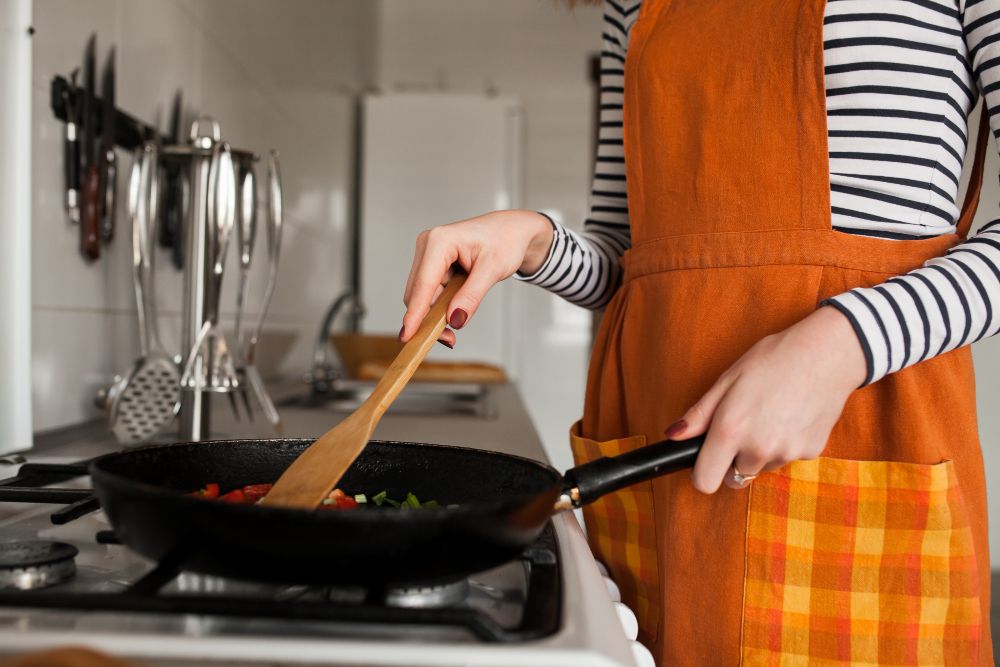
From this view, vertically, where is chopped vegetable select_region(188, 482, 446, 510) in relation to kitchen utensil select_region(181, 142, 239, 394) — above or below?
below

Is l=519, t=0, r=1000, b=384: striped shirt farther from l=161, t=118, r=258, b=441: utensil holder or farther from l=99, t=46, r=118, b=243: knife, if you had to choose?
l=99, t=46, r=118, b=243: knife

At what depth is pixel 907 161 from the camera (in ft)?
2.08

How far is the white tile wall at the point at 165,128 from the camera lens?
0.92 m

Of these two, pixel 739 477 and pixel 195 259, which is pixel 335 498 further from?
pixel 195 259

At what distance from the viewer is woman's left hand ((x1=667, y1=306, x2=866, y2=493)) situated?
508 mm

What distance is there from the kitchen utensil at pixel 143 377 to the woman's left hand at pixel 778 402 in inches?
25.2

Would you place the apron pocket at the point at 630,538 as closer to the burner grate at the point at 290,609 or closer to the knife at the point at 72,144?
the burner grate at the point at 290,609

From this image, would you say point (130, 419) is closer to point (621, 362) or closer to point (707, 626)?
point (621, 362)

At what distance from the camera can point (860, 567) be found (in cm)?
61

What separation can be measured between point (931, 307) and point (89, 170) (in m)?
0.90

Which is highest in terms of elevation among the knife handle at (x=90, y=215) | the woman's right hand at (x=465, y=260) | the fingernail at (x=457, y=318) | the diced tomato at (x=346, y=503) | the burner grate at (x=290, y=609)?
the knife handle at (x=90, y=215)

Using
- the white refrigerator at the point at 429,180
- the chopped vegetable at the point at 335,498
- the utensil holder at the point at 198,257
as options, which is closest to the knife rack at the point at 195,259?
the utensil holder at the point at 198,257

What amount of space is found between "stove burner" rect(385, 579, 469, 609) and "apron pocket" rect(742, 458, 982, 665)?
0.96ft

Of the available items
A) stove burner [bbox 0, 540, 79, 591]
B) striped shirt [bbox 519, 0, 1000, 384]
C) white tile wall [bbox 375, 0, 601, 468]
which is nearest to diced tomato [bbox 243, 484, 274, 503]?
stove burner [bbox 0, 540, 79, 591]
